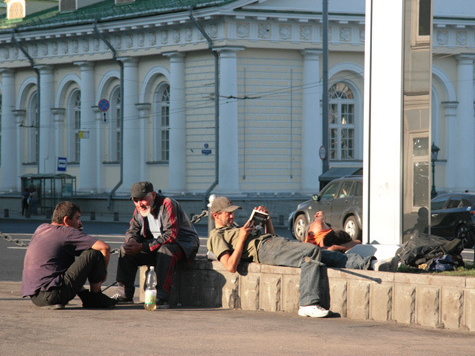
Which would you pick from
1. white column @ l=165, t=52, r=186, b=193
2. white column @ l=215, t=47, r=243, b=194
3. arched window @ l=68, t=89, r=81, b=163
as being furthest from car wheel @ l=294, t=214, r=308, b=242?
arched window @ l=68, t=89, r=81, b=163

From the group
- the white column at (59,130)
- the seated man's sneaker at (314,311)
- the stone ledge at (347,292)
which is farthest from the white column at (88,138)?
the seated man's sneaker at (314,311)

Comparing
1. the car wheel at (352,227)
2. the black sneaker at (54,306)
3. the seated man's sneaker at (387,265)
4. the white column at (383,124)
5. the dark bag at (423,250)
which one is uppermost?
the white column at (383,124)

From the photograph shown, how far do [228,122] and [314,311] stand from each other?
104 feet

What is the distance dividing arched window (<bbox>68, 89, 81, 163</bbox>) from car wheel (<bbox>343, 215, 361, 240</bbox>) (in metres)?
25.8

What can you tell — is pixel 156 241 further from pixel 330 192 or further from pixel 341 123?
pixel 341 123

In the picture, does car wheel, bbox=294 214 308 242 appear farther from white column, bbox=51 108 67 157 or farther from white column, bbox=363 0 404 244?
white column, bbox=51 108 67 157

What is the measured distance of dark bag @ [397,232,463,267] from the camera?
1051cm

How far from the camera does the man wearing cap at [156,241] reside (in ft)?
35.3

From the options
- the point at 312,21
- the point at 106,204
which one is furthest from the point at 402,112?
the point at 106,204

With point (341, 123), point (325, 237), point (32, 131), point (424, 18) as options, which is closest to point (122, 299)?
point (325, 237)

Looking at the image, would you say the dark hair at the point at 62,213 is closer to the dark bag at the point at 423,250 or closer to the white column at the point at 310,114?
the dark bag at the point at 423,250

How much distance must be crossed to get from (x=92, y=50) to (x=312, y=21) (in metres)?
11.0

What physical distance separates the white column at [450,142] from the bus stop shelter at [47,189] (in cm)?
1678

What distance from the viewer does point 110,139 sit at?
4800 centimetres
